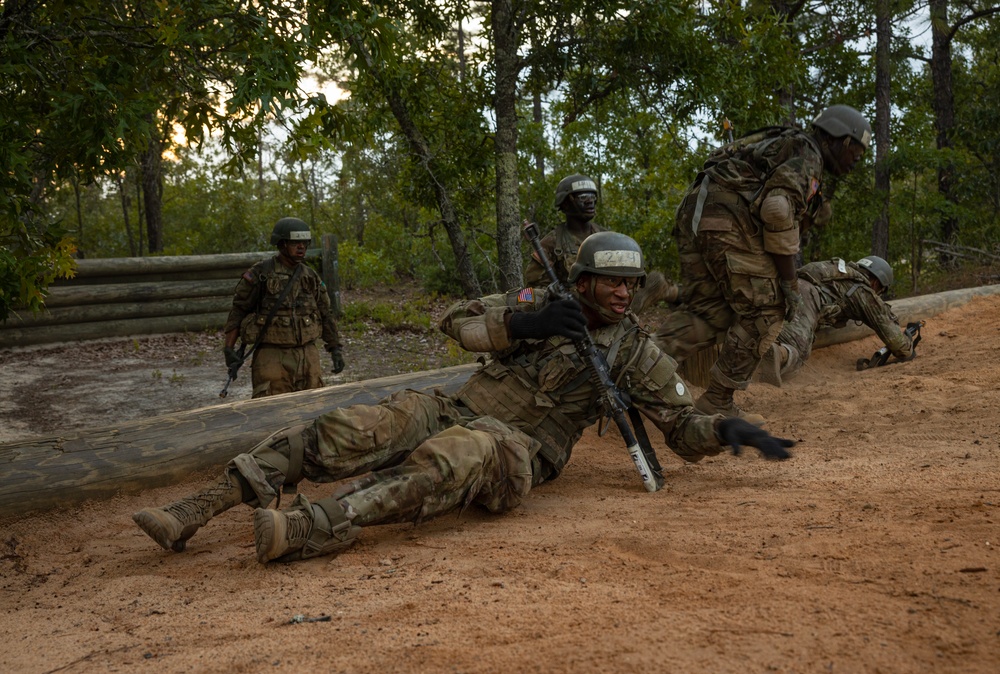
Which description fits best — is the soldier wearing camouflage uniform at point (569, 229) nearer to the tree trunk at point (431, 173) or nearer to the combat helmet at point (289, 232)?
the tree trunk at point (431, 173)

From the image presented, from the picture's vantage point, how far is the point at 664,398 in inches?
164

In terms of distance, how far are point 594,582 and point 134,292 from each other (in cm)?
1042

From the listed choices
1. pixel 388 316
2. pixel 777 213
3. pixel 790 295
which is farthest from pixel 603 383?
pixel 388 316

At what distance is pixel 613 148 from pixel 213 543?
1063 centimetres

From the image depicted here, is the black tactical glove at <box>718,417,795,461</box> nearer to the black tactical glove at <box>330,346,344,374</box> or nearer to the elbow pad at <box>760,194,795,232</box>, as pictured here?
the elbow pad at <box>760,194,795,232</box>

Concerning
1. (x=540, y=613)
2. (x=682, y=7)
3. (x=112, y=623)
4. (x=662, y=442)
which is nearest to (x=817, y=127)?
(x=682, y=7)

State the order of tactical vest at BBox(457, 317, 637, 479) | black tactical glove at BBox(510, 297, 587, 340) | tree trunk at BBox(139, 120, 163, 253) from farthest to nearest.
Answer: tree trunk at BBox(139, 120, 163, 253) → tactical vest at BBox(457, 317, 637, 479) → black tactical glove at BBox(510, 297, 587, 340)

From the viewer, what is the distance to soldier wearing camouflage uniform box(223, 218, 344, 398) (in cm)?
660

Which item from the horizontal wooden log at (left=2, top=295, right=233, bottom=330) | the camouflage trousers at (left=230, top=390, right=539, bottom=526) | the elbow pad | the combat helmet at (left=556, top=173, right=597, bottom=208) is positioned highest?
the combat helmet at (left=556, top=173, right=597, bottom=208)

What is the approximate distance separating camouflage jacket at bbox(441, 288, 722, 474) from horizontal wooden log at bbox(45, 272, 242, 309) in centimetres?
868

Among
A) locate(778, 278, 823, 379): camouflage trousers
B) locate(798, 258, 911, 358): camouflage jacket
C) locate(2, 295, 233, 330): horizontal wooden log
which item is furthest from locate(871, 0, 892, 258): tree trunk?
locate(2, 295, 233, 330): horizontal wooden log

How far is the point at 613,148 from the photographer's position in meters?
13.4

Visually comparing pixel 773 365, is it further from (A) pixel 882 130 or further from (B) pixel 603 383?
(A) pixel 882 130

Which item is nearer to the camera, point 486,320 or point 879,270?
point 486,320
